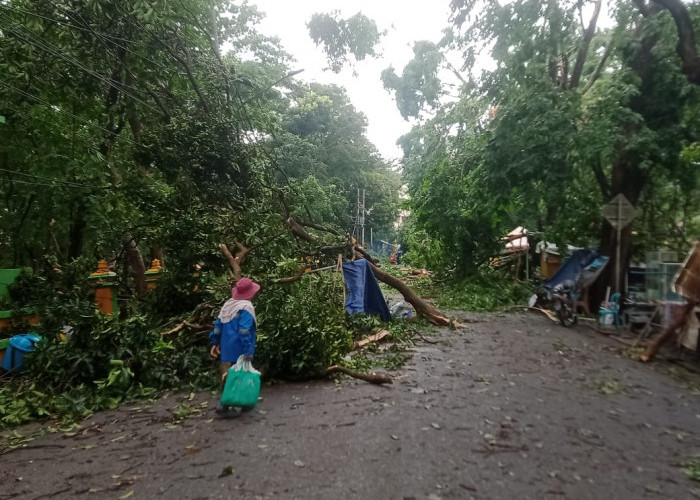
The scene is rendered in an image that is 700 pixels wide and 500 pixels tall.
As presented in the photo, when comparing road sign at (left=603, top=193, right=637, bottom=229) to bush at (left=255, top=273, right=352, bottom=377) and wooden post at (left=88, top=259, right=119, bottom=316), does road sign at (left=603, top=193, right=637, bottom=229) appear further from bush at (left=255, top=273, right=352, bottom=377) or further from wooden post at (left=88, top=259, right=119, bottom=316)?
wooden post at (left=88, top=259, right=119, bottom=316)

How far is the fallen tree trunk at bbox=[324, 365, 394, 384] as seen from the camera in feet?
20.3

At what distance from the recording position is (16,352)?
6.95 meters

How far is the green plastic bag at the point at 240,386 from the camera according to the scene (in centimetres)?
491

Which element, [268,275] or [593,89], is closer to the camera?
[268,275]

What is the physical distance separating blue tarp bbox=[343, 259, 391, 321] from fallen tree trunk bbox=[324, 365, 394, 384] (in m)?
2.77

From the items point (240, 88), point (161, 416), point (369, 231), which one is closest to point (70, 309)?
point (161, 416)

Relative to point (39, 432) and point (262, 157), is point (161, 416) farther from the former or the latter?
point (262, 157)

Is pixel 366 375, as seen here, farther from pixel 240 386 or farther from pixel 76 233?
pixel 76 233

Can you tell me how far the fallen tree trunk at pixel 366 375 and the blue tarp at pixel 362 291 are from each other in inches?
109

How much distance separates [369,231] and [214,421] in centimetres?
3220

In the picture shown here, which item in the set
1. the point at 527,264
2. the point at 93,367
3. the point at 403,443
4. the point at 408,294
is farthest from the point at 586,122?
the point at 93,367

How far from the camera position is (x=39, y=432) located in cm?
511

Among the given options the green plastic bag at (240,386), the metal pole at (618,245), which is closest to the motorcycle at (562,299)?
the metal pole at (618,245)

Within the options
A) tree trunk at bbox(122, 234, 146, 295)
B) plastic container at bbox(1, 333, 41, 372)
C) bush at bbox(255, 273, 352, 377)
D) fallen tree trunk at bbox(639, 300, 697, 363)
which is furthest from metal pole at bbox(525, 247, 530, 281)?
plastic container at bbox(1, 333, 41, 372)
